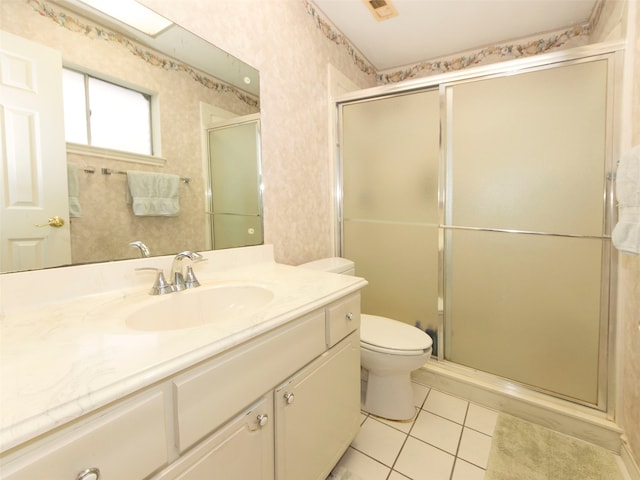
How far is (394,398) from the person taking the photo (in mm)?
1568

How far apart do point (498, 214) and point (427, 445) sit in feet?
4.02

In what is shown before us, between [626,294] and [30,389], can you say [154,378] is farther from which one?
[626,294]

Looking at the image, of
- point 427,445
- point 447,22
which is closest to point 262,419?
point 427,445

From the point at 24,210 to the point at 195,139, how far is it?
23.5 inches

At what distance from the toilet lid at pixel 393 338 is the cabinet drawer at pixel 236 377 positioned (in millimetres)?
633

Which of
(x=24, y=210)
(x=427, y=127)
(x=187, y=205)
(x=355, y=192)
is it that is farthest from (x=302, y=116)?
(x=24, y=210)

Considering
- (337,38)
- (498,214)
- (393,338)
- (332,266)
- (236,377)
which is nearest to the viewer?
(236,377)

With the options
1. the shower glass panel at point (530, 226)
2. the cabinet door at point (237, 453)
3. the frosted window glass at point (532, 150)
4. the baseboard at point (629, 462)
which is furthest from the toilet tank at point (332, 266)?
the baseboard at point (629, 462)

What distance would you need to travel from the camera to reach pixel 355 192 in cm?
211

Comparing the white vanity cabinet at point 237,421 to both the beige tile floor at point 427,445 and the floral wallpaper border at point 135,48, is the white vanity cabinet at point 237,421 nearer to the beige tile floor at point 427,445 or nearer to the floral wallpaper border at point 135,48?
the beige tile floor at point 427,445

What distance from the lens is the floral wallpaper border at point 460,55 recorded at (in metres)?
1.92

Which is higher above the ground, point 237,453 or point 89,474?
→ point 89,474

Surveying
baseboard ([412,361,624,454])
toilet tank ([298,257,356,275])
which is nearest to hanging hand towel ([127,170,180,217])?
toilet tank ([298,257,356,275])

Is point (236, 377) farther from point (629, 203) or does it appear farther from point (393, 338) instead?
point (629, 203)
